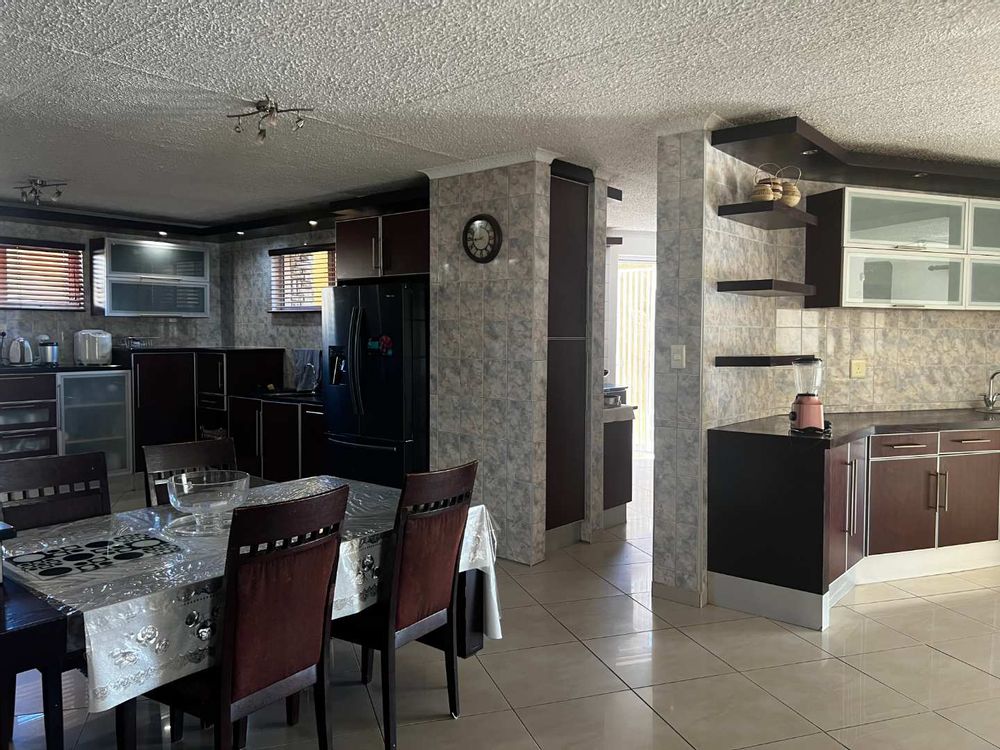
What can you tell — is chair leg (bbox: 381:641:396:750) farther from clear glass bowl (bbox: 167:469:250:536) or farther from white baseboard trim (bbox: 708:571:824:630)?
white baseboard trim (bbox: 708:571:824:630)

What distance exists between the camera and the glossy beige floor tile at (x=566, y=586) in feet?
13.1

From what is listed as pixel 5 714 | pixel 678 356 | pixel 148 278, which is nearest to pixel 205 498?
pixel 5 714

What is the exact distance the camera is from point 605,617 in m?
3.71

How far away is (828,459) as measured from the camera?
3525 mm

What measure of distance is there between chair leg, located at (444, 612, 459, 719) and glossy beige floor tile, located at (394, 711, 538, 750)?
0.05m

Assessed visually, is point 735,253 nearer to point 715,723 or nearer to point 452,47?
point 452,47

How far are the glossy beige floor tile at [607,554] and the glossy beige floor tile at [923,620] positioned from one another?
1.28 m

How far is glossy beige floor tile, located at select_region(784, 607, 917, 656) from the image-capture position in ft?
11.0

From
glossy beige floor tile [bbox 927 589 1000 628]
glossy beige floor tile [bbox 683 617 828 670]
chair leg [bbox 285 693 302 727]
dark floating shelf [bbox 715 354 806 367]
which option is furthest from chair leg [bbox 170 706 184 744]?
glossy beige floor tile [bbox 927 589 1000 628]

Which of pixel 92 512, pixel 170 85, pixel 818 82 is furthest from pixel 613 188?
pixel 92 512

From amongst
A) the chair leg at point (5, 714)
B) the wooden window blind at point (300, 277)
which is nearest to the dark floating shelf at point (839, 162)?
the chair leg at point (5, 714)

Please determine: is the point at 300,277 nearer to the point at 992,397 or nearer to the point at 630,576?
the point at 630,576

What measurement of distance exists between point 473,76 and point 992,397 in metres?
4.10

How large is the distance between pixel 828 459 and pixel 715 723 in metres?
1.42
